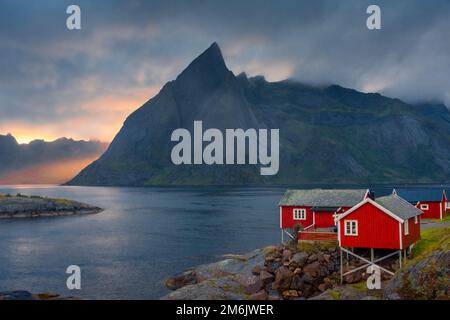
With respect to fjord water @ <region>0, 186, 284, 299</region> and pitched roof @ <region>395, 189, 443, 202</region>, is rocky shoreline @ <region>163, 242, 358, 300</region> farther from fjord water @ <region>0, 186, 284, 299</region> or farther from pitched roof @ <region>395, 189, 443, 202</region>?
pitched roof @ <region>395, 189, 443, 202</region>

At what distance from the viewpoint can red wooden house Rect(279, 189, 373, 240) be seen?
52969mm

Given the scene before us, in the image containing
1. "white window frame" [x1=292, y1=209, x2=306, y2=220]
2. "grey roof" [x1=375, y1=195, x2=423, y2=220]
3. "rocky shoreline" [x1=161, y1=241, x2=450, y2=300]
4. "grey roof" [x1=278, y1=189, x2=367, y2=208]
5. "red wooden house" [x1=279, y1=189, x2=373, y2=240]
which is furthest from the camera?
"white window frame" [x1=292, y1=209, x2=306, y2=220]

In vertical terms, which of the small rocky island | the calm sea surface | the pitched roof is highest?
the pitched roof

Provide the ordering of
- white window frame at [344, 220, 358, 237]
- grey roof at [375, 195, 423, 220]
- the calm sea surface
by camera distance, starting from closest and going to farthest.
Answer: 1. grey roof at [375, 195, 423, 220]
2. white window frame at [344, 220, 358, 237]
3. the calm sea surface

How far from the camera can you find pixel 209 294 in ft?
119

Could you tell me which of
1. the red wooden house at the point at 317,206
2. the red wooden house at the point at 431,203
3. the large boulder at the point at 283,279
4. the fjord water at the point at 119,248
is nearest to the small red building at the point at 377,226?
the large boulder at the point at 283,279

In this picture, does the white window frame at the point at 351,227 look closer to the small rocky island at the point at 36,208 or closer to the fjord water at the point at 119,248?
the fjord water at the point at 119,248

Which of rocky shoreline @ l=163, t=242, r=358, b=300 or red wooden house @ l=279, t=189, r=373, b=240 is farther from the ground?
red wooden house @ l=279, t=189, r=373, b=240

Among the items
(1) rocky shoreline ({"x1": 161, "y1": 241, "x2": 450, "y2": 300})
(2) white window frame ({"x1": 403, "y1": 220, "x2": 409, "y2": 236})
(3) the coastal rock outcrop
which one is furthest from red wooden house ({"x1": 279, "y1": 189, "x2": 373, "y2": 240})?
(2) white window frame ({"x1": 403, "y1": 220, "x2": 409, "y2": 236})

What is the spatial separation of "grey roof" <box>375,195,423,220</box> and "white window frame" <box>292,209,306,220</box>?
14.4 metres

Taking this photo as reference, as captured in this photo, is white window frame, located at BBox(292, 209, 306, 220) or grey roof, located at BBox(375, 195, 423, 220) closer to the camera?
grey roof, located at BBox(375, 195, 423, 220)

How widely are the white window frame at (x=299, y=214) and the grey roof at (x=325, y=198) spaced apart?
85cm
